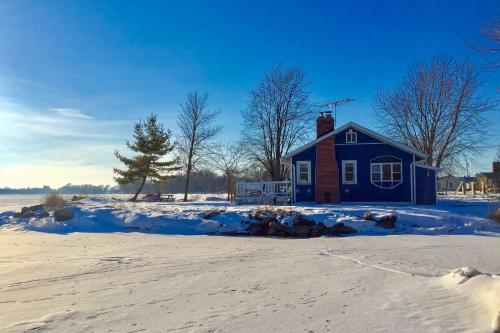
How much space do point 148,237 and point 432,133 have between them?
28.1 m

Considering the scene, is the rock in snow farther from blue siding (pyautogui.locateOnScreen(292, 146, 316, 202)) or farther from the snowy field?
blue siding (pyautogui.locateOnScreen(292, 146, 316, 202))

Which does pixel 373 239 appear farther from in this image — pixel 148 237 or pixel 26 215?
pixel 26 215

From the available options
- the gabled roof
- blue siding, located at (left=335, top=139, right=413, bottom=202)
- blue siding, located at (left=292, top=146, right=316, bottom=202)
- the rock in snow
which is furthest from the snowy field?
blue siding, located at (left=292, top=146, right=316, bottom=202)

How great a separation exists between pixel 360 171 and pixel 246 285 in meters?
19.8

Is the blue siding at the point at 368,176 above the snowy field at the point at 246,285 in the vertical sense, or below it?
above

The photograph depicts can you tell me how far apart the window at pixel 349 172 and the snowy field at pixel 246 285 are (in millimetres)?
10578

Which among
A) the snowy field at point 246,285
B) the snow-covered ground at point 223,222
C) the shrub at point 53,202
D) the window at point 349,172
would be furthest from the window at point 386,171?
the shrub at point 53,202

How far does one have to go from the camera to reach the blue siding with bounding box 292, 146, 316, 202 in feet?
86.0

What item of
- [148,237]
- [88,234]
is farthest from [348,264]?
[88,234]

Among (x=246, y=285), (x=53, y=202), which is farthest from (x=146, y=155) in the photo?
(x=246, y=285)

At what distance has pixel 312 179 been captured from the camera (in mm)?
26188

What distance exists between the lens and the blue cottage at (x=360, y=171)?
25500 mm

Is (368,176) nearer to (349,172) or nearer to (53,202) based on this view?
(349,172)

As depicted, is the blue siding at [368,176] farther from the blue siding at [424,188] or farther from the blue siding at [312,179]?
the blue siding at [312,179]
